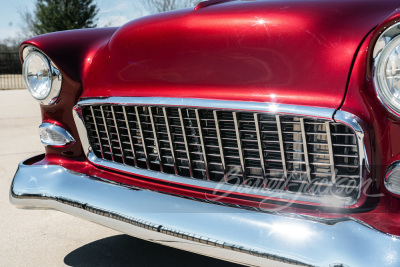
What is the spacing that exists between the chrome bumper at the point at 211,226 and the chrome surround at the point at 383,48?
34cm

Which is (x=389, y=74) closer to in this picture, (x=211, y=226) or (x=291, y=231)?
(x=291, y=231)

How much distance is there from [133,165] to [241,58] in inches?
27.4

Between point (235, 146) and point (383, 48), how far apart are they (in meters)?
0.60

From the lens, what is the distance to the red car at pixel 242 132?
4.54 feet

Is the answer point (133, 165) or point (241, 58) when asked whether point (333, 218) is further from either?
point (133, 165)

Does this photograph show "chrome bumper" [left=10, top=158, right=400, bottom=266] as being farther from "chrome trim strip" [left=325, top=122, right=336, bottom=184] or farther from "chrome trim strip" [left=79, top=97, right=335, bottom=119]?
"chrome trim strip" [left=79, top=97, right=335, bottom=119]

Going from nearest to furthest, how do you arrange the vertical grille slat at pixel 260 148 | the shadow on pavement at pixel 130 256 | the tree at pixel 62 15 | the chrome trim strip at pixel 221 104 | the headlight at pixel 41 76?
the chrome trim strip at pixel 221 104
the vertical grille slat at pixel 260 148
the headlight at pixel 41 76
the shadow on pavement at pixel 130 256
the tree at pixel 62 15

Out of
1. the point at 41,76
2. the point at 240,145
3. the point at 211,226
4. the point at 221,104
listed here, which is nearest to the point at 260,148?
the point at 240,145

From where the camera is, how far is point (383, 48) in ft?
4.49

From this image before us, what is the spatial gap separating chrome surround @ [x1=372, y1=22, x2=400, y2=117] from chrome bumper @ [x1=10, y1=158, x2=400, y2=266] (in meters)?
0.34

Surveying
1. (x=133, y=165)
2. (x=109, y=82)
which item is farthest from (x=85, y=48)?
(x=133, y=165)

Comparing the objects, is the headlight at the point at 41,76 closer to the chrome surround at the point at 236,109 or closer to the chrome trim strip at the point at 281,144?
the chrome surround at the point at 236,109

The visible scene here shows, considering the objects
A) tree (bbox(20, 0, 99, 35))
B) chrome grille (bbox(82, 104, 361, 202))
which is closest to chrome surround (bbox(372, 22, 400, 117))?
chrome grille (bbox(82, 104, 361, 202))

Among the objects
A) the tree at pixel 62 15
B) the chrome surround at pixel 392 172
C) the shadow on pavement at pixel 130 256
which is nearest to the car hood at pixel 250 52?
the chrome surround at pixel 392 172
